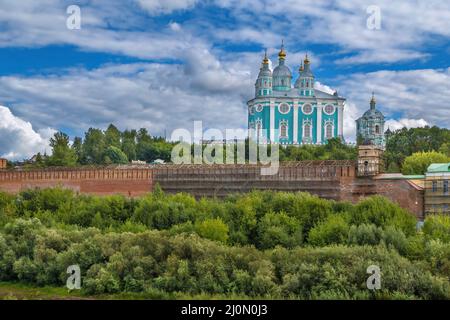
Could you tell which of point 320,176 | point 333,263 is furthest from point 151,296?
point 320,176

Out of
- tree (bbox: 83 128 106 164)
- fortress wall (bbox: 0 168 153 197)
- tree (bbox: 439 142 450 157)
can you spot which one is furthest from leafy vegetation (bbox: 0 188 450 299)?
tree (bbox: 83 128 106 164)

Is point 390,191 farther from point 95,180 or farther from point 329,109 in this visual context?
point 329,109

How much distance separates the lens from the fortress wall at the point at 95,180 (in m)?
27.1

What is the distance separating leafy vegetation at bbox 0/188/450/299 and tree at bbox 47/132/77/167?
13900 millimetres

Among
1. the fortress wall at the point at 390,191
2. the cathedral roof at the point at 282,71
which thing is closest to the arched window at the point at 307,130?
the cathedral roof at the point at 282,71

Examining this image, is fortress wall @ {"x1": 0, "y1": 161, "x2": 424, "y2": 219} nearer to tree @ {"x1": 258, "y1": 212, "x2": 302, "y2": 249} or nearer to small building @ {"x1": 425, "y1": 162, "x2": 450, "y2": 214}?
small building @ {"x1": 425, "y1": 162, "x2": 450, "y2": 214}

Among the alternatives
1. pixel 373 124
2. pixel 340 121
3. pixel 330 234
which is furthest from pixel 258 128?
pixel 330 234

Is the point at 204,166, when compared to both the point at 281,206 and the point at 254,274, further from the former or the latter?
the point at 254,274

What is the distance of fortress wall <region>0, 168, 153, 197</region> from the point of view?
88.8ft

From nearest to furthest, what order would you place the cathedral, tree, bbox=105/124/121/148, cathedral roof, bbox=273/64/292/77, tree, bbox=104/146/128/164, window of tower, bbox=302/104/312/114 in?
tree, bbox=104/146/128/164 → tree, bbox=105/124/121/148 → the cathedral → window of tower, bbox=302/104/312/114 → cathedral roof, bbox=273/64/292/77

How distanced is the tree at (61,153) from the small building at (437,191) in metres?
18.3

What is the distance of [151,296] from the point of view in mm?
12555
